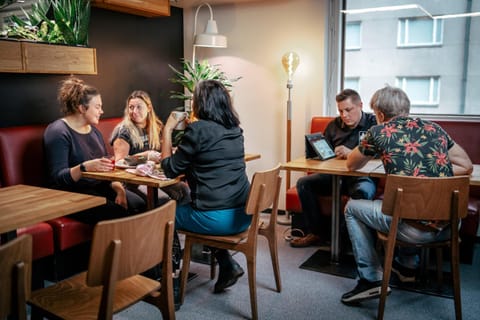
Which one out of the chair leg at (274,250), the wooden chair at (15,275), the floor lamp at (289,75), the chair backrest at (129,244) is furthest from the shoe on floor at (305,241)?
the wooden chair at (15,275)

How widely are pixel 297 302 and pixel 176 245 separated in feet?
2.55

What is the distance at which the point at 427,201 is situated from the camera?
2336 mm

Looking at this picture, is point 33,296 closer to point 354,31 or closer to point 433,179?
point 433,179

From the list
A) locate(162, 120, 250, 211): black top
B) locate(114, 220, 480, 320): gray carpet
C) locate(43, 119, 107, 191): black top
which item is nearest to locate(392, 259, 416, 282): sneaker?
locate(114, 220, 480, 320): gray carpet

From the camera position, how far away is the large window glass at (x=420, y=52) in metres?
3.86

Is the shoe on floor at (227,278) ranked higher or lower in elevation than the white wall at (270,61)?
lower

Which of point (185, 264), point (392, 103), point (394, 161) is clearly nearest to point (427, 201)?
point (394, 161)

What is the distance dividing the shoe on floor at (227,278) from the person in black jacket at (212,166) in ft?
1.27

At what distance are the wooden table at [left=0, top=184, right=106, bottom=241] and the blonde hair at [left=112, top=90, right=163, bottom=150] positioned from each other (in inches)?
37.5

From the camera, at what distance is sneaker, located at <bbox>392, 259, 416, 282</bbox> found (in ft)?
9.72

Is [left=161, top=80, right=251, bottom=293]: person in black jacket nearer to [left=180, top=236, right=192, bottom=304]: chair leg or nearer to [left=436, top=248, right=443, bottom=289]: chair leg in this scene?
[left=180, top=236, right=192, bottom=304]: chair leg

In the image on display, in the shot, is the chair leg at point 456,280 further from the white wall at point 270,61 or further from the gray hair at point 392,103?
the white wall at point 270,61

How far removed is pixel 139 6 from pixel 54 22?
80cm

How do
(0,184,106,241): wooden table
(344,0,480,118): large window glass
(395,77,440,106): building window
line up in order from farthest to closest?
(395,77,440,106): building window → (344,0,480,118): large window glass → (0,184,106,241): wooden table
